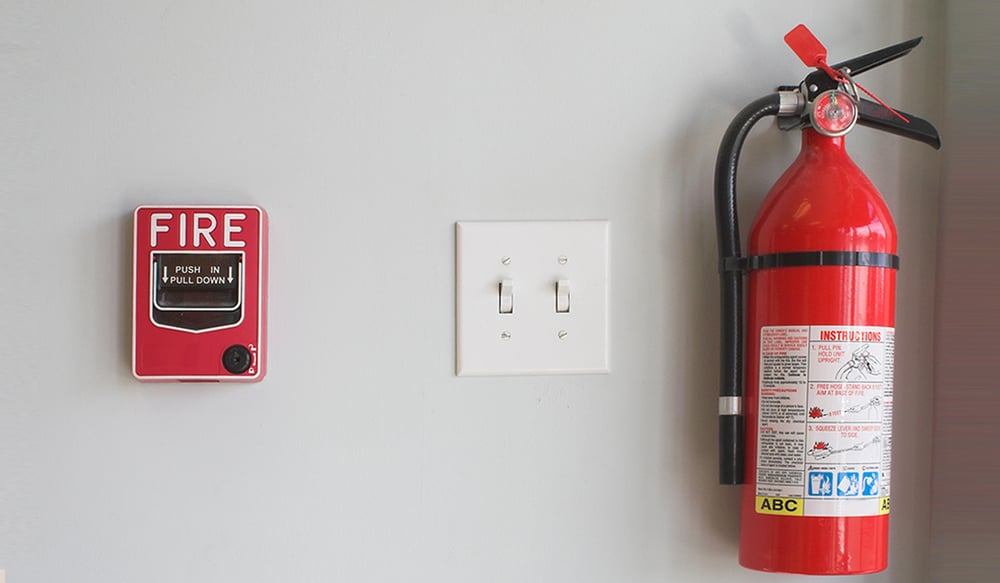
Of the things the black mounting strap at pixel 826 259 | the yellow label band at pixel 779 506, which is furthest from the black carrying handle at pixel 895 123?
the yellow label band at pixel 779 506

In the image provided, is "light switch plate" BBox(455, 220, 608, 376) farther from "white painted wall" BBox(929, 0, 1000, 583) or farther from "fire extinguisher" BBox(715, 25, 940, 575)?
"white painted wall" BBox(929, 0, 1000, 583)

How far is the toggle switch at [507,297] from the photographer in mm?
919

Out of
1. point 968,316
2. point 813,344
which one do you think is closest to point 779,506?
point 813,344

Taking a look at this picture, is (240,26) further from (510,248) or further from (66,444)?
(66,444)

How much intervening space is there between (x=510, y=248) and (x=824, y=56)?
41 cm

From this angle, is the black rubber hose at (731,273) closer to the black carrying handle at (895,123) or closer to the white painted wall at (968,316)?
the black carrying handle at (895,123)

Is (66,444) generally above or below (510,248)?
below

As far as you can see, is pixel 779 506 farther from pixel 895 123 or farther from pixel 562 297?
pixel 895 123

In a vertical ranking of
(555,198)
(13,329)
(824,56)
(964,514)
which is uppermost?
(824,56)

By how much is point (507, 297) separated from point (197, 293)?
343mm

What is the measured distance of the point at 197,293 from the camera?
88cm

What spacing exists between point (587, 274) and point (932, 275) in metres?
0.42

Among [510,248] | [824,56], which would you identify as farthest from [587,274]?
[824,56]

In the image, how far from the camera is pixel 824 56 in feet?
2.93
